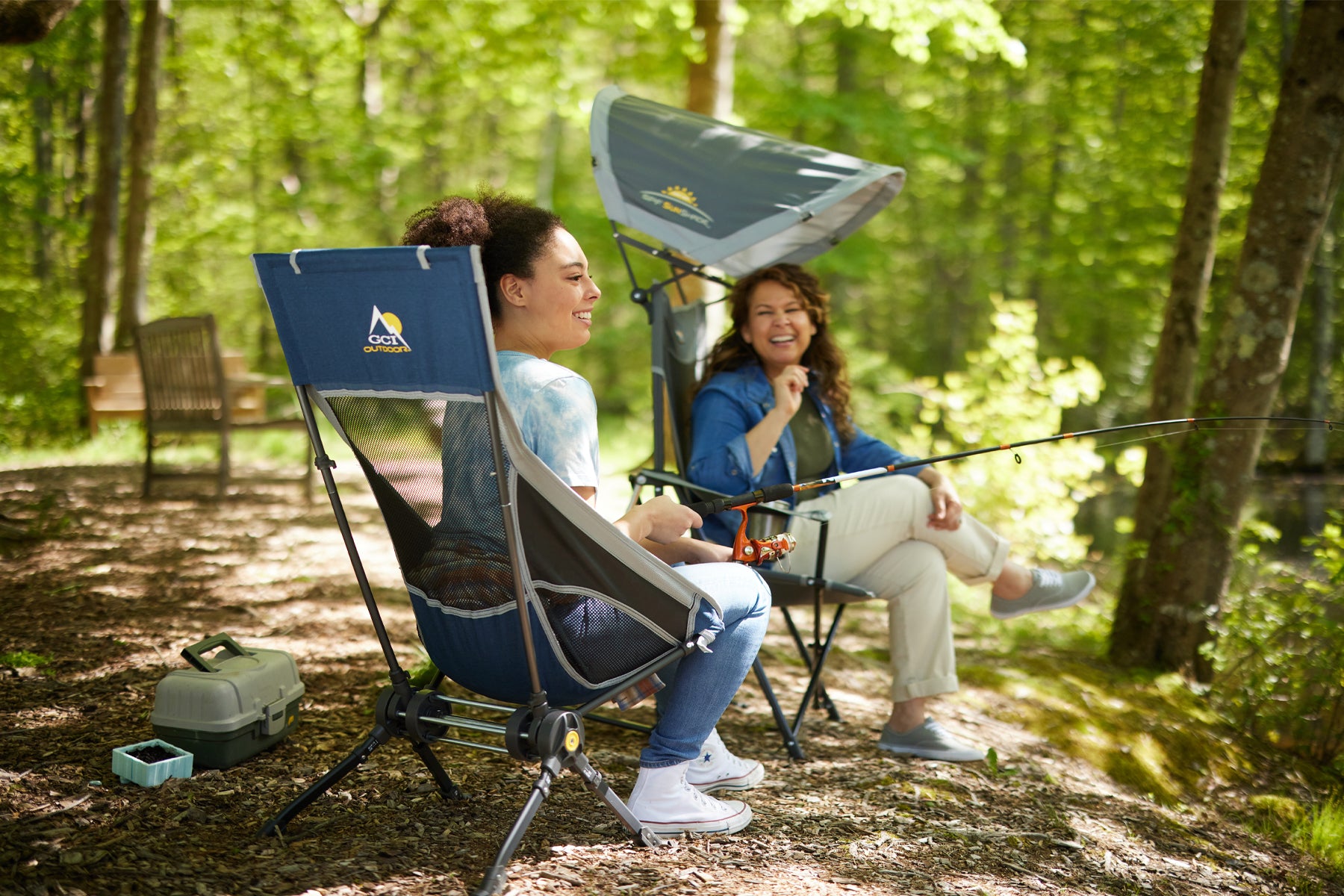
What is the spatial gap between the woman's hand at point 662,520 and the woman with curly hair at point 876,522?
2.91ft

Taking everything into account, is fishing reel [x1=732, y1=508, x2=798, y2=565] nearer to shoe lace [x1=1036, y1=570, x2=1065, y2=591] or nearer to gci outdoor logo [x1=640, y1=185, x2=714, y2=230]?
shoe lace [x1=1036, y1=570, x2=1065, y2=591]

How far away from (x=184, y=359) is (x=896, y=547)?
442cm

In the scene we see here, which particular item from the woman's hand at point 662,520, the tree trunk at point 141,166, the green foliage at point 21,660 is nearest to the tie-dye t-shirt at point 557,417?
the woman's hand at point 662,520

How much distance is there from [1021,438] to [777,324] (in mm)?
3187

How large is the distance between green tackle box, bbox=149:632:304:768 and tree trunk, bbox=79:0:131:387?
23.2ft

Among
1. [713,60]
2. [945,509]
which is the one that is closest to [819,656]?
[945,509]

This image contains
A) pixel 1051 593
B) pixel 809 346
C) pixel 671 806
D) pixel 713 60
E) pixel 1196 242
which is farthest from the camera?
pixel 713 60

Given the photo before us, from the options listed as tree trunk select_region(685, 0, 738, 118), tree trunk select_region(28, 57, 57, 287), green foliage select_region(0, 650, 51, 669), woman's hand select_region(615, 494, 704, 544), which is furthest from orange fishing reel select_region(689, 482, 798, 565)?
tree trunk select_region(28, 57, 57, 287)

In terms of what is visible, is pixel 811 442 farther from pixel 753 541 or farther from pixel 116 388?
pixel 116 388

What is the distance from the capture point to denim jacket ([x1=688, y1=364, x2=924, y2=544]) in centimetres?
299

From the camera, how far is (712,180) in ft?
11.1

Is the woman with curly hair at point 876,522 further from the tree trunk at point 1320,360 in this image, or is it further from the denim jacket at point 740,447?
the tree trunk at point 1320,360

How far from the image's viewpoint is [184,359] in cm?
569

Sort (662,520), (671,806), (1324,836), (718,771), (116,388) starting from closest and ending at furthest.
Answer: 1. (662,520)
2. (671,806)
3. (718,771)
4. (1324,836)
5. (116,388)
